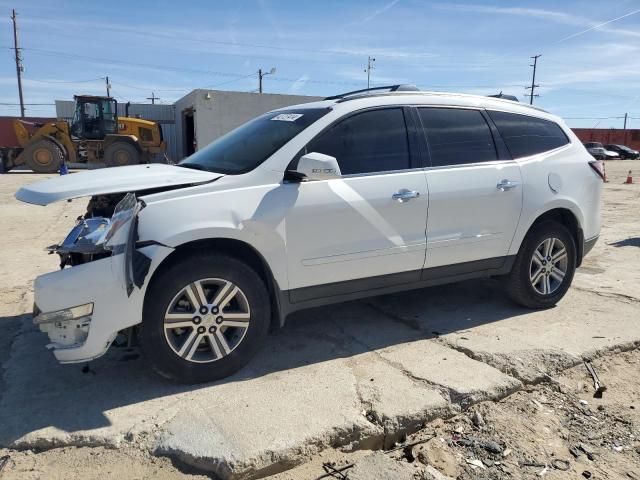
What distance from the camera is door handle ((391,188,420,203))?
3629mm

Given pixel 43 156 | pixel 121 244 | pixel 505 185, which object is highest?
pixel 505 185

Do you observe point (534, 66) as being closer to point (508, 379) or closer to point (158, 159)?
point (158, 159)

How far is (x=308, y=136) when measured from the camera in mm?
3486

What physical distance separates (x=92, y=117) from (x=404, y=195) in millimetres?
20523

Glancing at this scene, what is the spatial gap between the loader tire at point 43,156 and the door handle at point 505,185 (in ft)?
67.4

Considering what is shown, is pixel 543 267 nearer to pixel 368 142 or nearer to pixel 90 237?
pixel 368 142

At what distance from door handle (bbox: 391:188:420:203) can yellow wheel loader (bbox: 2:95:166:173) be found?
19.1 meters

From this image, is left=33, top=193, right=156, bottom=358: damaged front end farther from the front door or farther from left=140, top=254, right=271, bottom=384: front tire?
the front door

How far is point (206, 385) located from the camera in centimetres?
316

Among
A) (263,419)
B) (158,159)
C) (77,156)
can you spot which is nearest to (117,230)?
(263,419)

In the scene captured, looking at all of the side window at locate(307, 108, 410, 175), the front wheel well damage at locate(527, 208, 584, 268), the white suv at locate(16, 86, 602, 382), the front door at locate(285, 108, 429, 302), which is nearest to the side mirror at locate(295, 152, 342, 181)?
the white suv at locate(16, 86, 602, 382)

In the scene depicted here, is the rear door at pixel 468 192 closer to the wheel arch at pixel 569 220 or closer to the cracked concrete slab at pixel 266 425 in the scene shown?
the wheel arch at pixel 569 220

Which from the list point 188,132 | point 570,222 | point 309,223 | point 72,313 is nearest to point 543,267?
point 570,222

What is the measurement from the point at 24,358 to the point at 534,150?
4464 mm
